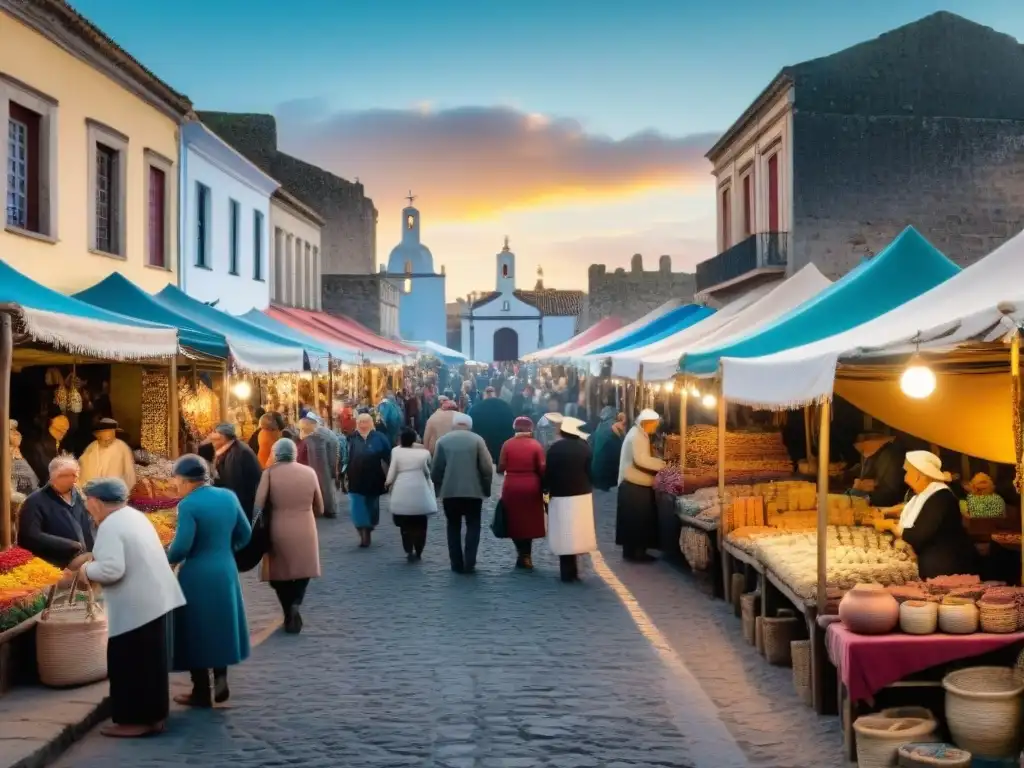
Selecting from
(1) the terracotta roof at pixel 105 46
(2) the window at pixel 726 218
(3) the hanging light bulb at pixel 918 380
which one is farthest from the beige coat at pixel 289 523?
(2) the window at pixel 726 218

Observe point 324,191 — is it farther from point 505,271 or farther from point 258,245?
point 505,271

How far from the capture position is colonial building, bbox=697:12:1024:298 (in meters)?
23.2

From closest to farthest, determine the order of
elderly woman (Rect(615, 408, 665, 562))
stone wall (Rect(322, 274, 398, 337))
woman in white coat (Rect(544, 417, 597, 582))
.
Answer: woman in white coat (Rect(544, 417, 597, 582)) → elderly woman (Rect(615, 408, 665, 562)) → stone wall (Rect(322, 274, 398, 337))

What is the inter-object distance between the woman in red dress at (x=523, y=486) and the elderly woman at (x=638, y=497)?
4.22 ft

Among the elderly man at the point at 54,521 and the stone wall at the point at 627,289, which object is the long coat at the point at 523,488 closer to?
the elderly man at the point at 54,521

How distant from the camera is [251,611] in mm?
10617

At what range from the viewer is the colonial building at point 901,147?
2316 centimetres

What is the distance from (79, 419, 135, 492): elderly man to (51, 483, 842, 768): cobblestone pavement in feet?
7.13

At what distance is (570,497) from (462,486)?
119 centimetres

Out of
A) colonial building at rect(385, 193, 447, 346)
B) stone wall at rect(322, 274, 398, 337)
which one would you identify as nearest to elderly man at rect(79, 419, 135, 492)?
stone wall at rect(322, 274, 398, 337)

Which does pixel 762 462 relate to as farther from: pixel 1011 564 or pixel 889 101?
pixel 889 101

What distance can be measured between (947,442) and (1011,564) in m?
1.91

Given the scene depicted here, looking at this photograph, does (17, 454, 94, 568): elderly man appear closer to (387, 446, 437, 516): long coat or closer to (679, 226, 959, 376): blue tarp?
(387, 446, 437, 516): long coat

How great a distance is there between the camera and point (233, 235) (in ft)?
80.6
